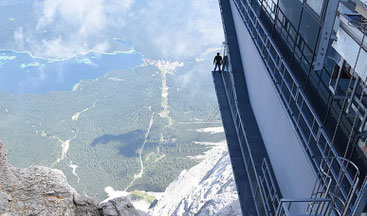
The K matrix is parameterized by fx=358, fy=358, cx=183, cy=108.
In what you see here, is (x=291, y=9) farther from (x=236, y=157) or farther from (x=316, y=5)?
(x=236, y=157)

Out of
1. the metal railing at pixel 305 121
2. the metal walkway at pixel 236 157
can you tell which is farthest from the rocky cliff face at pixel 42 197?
the metal railing at pixel 305 121

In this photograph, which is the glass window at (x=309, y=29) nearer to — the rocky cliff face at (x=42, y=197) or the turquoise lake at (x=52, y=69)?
the rocky cliff face at (x=42, y=197)

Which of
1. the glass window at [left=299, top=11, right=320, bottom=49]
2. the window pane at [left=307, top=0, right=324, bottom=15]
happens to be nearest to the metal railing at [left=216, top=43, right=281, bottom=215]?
the glass window at [left=299, top=11, right=320, bottom=49]

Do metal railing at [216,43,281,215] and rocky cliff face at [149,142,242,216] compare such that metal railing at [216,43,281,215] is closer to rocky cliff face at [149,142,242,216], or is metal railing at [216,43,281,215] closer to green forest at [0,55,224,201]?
rocky cliff face at [149,142,242,216]

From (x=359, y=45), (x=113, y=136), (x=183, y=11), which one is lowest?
(x=113, y=136)

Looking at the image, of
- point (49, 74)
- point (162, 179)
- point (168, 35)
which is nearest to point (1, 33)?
point (49, 74)

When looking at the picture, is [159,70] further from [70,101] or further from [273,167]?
[273,167]
